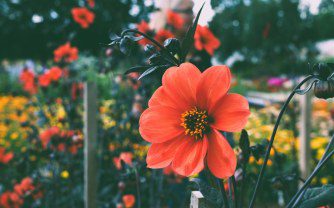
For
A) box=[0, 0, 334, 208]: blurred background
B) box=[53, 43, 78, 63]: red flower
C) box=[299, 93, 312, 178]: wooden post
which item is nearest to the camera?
box=[0, 0, 334, 208]: blurred background

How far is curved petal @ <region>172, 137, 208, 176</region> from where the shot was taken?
61 cm

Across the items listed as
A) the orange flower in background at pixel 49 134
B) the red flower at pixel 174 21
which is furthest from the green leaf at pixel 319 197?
the orange flower in background at pixel 49 134

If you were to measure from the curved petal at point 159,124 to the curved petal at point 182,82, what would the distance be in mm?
26

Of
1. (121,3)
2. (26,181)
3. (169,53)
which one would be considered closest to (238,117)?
(169,53)

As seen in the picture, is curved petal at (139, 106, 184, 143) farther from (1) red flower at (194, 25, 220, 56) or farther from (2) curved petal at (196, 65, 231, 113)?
(1) red flower at (194, 25, 220, 56)

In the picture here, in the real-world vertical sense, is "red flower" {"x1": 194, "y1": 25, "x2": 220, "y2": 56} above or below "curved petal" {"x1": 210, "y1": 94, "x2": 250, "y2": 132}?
above

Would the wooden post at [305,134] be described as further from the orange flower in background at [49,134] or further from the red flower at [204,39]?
the orange flower in background at [49,134]

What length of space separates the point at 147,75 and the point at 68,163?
1986 millimetres

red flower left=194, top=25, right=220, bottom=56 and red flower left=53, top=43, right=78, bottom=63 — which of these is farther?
red flower left=53, top=43, right=78, bottom=63

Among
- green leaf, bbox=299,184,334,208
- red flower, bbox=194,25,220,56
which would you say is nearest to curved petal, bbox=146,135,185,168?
green leaf, bbox=299,184,334,208

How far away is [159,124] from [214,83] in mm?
116

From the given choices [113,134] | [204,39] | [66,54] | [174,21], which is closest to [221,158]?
[204,39]

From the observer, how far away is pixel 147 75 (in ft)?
2.04

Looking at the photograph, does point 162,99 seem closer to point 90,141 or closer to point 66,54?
point 90,141
